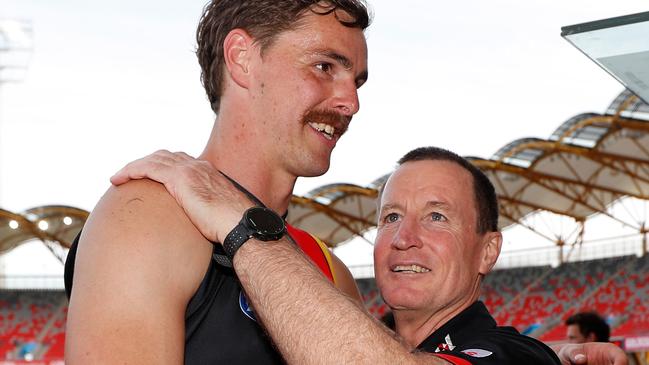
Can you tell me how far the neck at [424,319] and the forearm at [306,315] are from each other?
1074 millimetres

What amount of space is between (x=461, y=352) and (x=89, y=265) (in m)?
1.12

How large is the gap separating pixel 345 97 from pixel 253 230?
1.85 feet

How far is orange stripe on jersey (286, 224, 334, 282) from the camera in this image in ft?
9.83

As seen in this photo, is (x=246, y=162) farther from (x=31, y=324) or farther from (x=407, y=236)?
(x=31, y=324)

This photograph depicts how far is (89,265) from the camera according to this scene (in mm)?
2326

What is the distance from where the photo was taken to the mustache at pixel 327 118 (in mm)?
2699

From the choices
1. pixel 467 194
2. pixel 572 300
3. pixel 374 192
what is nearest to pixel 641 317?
pixel 572 300

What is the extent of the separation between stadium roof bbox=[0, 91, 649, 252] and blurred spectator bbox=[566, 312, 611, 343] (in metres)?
14.2

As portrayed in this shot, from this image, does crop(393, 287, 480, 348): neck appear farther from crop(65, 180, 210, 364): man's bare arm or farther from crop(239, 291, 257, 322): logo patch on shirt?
crop(65, 180, 210, 364): man's bare arm

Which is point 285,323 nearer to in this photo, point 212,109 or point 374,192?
point 212,109

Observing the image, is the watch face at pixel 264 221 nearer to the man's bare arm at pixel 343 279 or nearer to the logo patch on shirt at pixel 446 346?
the man's bare arm at pixel 343 279

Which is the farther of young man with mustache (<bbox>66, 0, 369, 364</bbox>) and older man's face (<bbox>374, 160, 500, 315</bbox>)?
older man's face (<bbox>374, 160, 500, 315</bbox>)

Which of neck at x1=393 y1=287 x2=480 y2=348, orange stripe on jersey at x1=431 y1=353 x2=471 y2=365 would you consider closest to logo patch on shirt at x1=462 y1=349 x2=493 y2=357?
orange stripe on jersey at x1=431 y1=353 x2=471 y2=365

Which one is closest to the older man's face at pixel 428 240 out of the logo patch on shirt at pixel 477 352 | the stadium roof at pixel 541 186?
the logo patch on shirt at pixel 477 352
